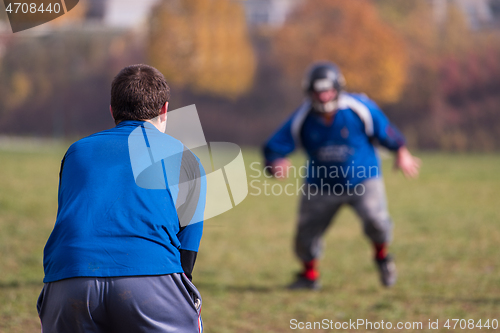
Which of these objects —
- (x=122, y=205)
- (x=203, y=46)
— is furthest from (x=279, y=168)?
(x=203, y=46)

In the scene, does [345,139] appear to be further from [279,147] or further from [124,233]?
[124,233]

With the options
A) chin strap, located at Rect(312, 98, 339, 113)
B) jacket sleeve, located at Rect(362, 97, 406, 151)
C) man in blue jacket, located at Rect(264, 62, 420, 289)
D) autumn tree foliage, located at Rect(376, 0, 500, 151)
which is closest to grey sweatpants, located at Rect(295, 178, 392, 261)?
man in blue jacket, located at Rect(264, 62, 420, 289)

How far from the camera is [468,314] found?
4586 mm

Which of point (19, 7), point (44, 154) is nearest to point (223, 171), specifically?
point (19, 7)

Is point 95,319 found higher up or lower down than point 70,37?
higher up

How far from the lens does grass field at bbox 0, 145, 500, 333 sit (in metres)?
4.66

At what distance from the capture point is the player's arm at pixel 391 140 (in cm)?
552

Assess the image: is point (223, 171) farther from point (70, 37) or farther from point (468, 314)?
point (70, 37)

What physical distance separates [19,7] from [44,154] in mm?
8269

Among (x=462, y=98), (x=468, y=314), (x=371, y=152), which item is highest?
(x=371, y=152)

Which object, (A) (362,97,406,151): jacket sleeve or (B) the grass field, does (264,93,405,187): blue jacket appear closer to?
(A) (362,97,406,151): jacket sleeve

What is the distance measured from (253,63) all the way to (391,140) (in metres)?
25.8

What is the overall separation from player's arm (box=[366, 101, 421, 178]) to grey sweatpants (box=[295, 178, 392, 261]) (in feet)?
1.06

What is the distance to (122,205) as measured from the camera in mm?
2121
